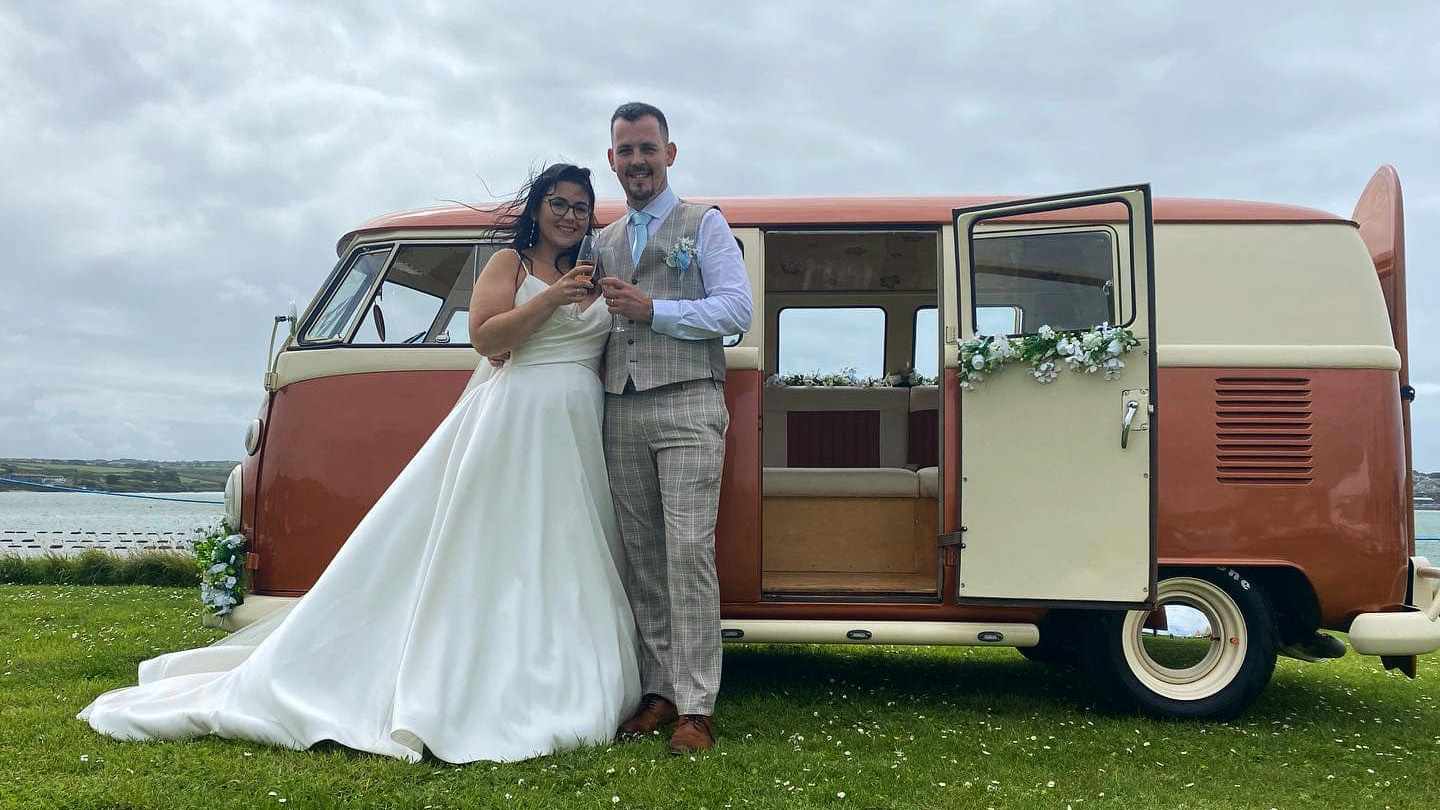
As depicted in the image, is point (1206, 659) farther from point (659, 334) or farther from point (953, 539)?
point (659, 334)

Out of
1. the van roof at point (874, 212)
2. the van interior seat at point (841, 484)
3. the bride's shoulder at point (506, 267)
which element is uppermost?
the van roof at point (874, 212)

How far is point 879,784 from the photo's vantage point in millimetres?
3227

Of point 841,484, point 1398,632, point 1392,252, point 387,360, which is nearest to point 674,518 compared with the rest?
point 841,484

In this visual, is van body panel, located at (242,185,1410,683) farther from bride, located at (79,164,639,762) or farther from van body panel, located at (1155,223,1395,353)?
bride, located at (79,164,639,762)

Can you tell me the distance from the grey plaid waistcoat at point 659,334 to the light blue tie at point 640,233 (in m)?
0.02

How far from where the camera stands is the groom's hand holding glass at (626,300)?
3.46 m

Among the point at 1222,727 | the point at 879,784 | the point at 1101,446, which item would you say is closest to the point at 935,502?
the point at 1101,446

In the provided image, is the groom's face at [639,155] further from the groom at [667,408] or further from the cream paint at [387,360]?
the cream paint at [387,360]

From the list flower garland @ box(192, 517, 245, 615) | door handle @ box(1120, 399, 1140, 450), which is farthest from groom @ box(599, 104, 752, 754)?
flower garland @ box(192, 517, 245, 615)

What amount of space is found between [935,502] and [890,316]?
168 cm

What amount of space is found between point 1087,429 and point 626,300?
212cm

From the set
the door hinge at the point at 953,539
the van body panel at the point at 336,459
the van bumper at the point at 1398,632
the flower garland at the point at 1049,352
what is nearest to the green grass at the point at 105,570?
the van body panel at the point at 336,459

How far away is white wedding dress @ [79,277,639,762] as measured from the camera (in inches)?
132

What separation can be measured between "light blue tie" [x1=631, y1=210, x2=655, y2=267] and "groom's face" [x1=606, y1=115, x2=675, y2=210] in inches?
2.6
